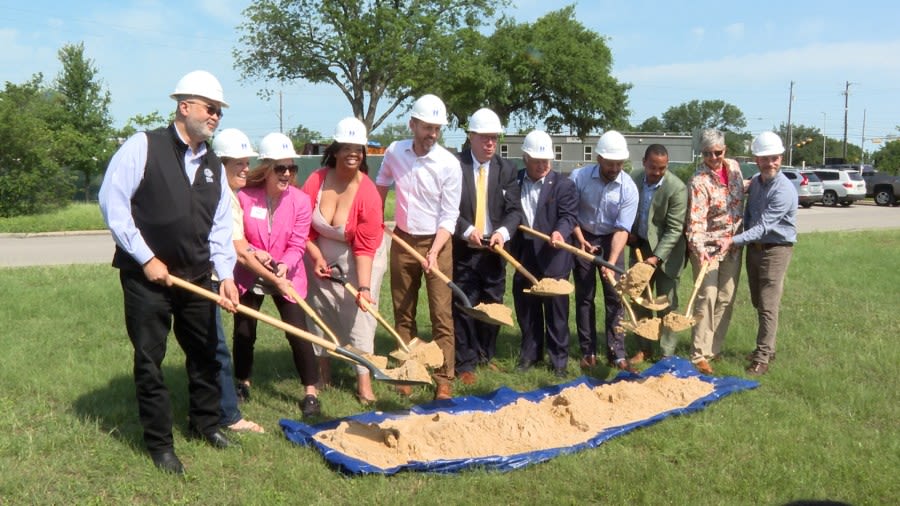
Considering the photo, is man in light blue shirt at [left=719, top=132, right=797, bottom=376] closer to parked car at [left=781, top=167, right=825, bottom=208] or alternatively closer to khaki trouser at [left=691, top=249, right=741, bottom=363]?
khaki trouser at [left=691, top=249, right=741, bottom=363]

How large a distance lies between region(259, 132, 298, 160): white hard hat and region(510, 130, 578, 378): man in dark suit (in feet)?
6.96

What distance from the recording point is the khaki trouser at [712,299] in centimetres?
729

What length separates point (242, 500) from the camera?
438 centimetres

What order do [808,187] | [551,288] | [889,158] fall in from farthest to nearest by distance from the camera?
[889,158] → [808,187] → [551,288]

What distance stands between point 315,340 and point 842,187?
34979 mm

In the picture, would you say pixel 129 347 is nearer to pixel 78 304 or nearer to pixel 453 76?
pixel 78 304

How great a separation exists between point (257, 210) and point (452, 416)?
1.97 m

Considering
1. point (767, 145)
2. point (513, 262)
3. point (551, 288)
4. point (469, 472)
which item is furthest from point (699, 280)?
point (469, 472)

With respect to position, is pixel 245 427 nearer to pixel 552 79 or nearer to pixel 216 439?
pixel 216 439

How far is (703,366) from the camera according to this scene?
718 cm

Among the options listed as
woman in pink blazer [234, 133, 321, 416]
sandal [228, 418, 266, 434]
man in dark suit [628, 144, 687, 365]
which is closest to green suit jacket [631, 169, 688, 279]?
man in dark suit [628, 144, 687, 365]

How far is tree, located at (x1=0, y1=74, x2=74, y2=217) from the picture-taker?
21.3 meters

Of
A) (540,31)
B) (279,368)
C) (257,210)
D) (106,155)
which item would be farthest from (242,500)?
(540,31)

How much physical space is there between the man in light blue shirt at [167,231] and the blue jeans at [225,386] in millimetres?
418
